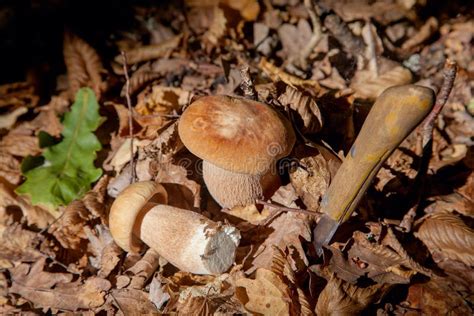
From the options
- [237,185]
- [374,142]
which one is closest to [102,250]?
[237,185]

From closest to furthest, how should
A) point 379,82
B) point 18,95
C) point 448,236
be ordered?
point 448,236, point 379,82, point 18,95

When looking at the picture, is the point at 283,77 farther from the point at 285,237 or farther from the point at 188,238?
the point at 188,238

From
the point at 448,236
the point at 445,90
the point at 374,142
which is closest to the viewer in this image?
the point at 374,142

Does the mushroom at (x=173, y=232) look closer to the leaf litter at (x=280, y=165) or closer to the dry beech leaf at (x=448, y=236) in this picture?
the leaf litter at (x=280, y=165)

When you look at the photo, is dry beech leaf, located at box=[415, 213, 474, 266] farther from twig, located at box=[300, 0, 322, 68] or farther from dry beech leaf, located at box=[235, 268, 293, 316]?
twig, located at box=[300, 0, 322, 68]

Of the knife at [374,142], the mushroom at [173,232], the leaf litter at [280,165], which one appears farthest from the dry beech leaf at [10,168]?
the knife at [374,142]

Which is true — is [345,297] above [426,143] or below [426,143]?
below

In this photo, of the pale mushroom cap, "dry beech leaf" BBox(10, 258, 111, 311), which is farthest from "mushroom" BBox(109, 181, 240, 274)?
"dry beech leaf" BBox(10, 258, 111, 311)
